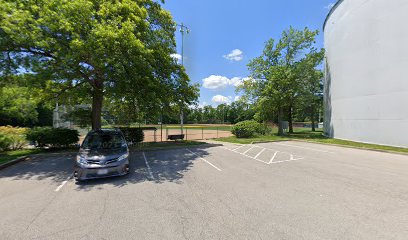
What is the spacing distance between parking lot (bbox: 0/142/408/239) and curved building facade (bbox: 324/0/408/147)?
8030 mm

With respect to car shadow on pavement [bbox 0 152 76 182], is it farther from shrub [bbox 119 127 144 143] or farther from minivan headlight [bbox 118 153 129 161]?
shrub [bbox 119 127 144 143]

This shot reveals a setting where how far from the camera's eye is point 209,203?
475cm

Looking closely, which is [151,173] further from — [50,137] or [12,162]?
[50,137]

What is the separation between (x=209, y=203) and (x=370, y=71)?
17.0 m

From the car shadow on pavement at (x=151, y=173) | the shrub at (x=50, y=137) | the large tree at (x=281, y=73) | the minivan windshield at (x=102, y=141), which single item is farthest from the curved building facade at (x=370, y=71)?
the shrub at (x=50, y=137)

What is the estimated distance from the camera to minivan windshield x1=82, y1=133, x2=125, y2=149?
285 inches

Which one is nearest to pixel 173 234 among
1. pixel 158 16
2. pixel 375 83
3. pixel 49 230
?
pixel 49 230

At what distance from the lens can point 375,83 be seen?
1441 cm

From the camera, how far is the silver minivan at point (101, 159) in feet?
20.2

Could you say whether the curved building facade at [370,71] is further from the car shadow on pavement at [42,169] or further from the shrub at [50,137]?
the shrub at [50,137]

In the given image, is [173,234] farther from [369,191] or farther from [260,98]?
[260,98]

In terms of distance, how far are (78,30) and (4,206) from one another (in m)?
6.75

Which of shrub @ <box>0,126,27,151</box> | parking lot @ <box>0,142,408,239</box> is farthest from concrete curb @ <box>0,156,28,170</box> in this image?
shrub @ <box>0,126,27,151</box>

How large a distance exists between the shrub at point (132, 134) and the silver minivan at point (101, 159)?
7.22 m
